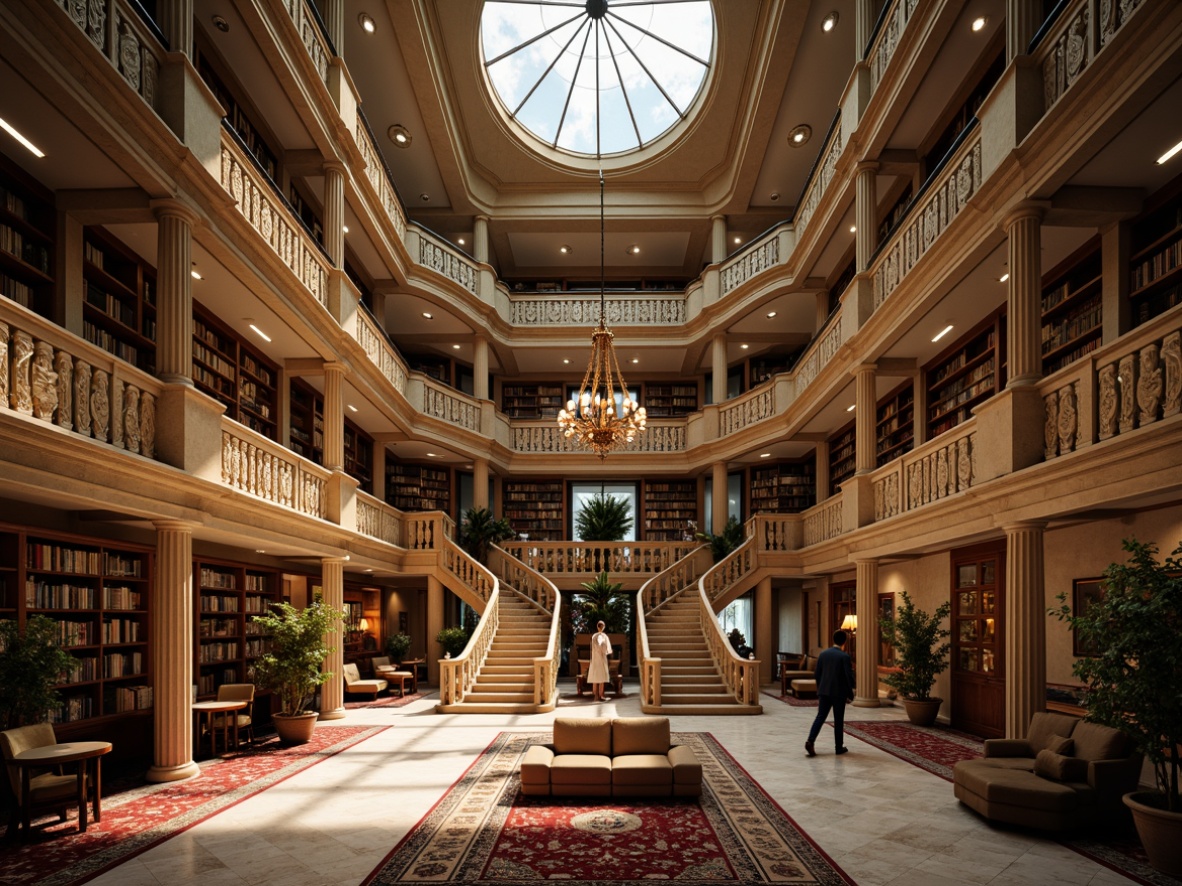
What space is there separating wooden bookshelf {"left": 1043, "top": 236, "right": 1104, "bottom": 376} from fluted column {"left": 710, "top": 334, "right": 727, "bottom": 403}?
989cm

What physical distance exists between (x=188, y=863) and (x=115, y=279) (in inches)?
242

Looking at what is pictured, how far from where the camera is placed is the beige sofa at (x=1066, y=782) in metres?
5.96

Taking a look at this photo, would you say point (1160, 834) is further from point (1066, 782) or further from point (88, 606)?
point (88, 606)

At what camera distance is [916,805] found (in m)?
6.97

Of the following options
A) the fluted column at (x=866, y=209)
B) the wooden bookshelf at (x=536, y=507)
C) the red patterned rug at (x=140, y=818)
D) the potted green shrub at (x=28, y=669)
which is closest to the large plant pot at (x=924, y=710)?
the fluted column at (x=866, y=209)

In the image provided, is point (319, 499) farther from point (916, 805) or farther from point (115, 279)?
point (916, 805)

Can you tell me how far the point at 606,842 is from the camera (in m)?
6.02

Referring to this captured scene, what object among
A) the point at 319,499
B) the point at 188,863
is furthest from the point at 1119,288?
the point at 319,499

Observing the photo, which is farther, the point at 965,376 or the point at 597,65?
the point at 597,65

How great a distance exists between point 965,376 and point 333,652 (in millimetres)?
10354

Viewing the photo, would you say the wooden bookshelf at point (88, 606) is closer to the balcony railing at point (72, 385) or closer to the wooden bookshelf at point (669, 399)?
the balcony railing at point (72, 385)

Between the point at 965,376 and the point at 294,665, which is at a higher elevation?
the point at 965,376

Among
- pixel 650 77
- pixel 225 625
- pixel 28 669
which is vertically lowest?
pixel 225 625

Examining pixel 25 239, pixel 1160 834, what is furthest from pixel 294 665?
pixel 1160 834
